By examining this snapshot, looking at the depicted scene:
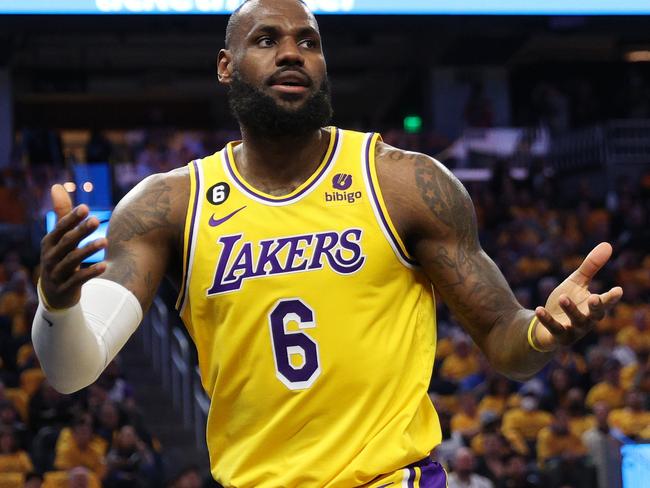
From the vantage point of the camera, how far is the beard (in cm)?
356

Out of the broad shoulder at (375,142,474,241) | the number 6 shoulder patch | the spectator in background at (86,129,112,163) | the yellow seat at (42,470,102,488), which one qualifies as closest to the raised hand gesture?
the number 6 shoulder patch

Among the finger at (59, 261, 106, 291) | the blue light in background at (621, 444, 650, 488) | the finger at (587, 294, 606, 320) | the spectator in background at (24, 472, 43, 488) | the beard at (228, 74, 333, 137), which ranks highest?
the beard at (228, 74, 333, 137)

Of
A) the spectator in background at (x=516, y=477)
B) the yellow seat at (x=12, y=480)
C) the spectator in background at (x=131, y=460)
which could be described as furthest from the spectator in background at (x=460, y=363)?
the yellow seat at (x=12, y=480)

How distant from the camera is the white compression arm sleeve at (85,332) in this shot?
10.0 feet

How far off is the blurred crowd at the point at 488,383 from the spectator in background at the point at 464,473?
0.04ft

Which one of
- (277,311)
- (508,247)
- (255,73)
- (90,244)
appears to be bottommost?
(508,247)

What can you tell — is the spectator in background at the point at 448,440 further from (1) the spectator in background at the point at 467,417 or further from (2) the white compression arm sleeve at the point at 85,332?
(2) the white compression arm sleeve at the point at 85,332

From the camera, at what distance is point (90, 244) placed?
273 cm

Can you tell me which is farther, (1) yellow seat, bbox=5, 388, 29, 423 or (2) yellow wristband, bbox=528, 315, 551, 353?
(1) yellow seat, bbox=5, 388, 29, 423

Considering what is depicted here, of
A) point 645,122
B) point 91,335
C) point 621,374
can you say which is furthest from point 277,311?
point 645,122

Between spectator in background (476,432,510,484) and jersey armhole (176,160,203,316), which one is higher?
jersey armhole (176,160,203,316)

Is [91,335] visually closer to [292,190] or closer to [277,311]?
[277,311]

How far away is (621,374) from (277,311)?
9.41 m

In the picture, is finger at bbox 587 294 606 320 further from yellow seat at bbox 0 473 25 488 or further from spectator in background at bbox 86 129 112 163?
spectator in background at bbox 86 129 112 163
